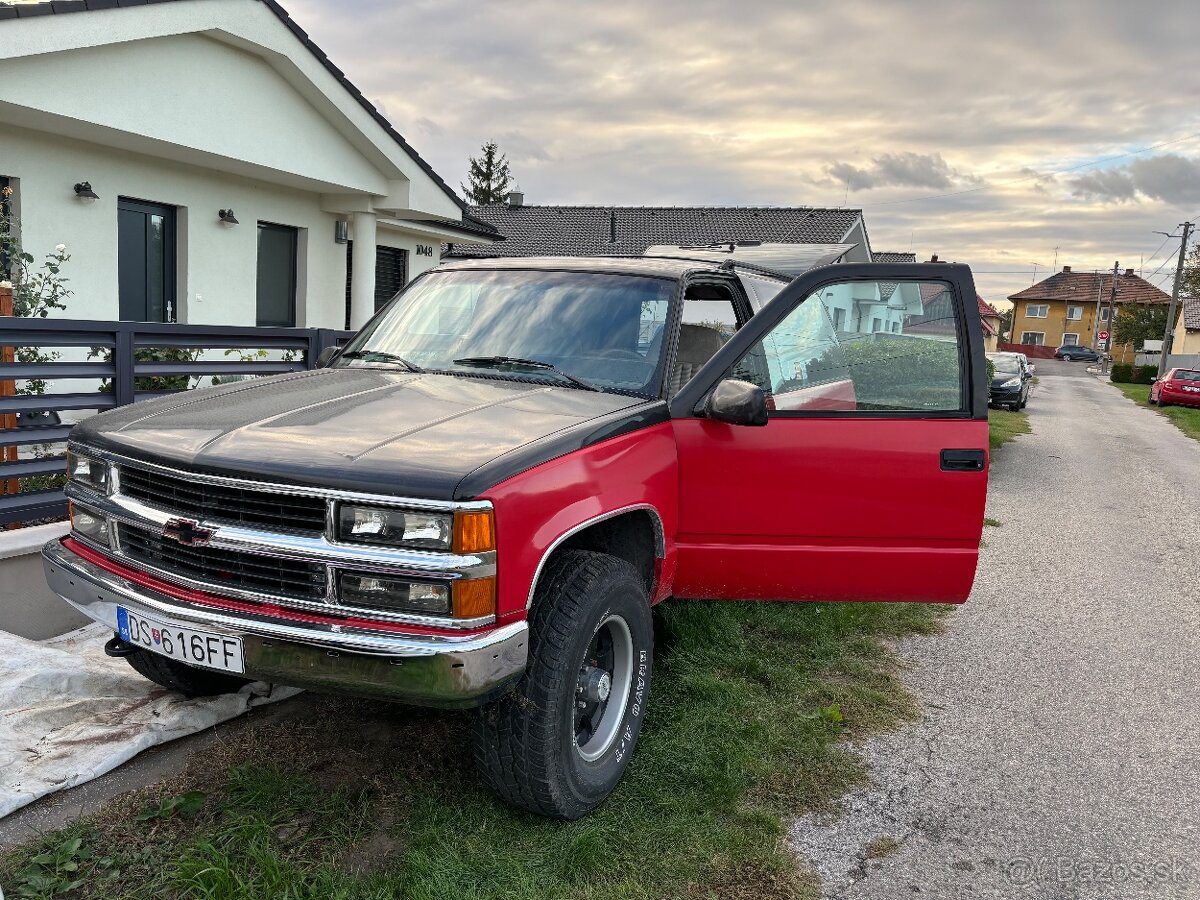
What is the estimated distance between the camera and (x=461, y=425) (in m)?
3.05

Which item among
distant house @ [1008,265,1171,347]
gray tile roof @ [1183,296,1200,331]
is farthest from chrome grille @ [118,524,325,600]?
distant house @ [1008,265,1171,347]

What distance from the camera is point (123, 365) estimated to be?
519 centimetres

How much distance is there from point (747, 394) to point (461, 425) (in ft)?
3.84

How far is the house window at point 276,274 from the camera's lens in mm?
13766

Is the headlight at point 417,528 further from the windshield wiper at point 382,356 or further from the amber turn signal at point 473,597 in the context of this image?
the windshield wiper at point 382,356

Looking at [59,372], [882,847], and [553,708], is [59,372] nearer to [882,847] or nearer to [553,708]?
[553,708]

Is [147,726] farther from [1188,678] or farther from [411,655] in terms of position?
[1188,678]

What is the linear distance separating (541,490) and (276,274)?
1252 cm

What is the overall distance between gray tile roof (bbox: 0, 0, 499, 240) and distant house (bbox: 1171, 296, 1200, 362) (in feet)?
207

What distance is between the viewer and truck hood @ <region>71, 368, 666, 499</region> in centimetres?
267

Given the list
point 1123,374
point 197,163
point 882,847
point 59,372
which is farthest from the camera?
point 1123,374

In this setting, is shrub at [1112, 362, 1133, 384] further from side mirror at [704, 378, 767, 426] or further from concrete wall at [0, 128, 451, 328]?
side mirror at [704, 378, 767, 426]

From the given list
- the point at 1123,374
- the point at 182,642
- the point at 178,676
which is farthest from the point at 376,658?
the point at 1123,374

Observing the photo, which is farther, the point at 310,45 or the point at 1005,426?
the point at 1005,426
